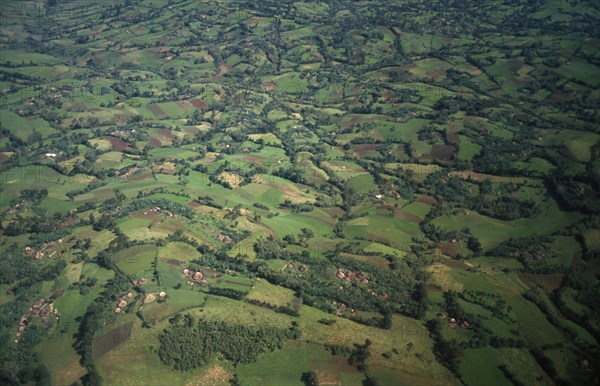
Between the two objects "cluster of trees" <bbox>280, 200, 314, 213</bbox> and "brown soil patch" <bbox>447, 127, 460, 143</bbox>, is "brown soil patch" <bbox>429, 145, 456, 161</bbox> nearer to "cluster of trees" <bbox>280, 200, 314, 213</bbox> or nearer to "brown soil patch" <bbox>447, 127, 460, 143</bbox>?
"brown soil patch" <bbox>447, 127, 460, 143</bbox>

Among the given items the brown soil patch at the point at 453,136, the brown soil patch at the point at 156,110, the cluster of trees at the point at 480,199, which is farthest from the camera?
the brown soil patch at the point at 156,110

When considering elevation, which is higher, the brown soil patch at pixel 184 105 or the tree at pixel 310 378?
the tree at pixel 310 378

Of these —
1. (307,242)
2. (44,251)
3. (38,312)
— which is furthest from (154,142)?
(38,312)

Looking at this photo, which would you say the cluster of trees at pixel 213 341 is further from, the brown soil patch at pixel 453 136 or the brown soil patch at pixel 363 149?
the brown soil patch at pixel 453 136

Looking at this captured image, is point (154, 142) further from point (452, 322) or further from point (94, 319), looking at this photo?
point (452, 322)

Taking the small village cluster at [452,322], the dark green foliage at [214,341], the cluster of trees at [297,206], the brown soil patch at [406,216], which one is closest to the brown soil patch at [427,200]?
the brown soil patch at [406,216]

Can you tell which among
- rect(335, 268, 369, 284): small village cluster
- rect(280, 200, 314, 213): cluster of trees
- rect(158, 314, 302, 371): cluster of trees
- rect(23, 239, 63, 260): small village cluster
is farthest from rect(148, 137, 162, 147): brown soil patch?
rect(158, 314, 302, 371): cluster of trees
